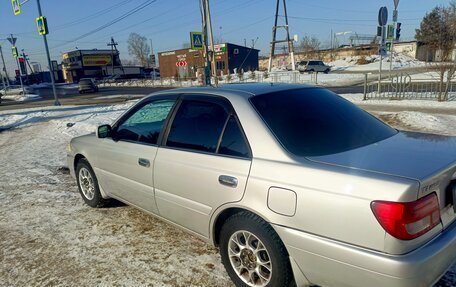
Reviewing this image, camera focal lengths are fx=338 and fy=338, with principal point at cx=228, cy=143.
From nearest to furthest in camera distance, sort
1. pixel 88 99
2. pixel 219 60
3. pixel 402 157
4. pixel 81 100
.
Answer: pixel 402 157 → pixel 81 100 → pixel 88 99 → pixel 219 60

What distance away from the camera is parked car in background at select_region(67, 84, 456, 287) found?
1.87 metres

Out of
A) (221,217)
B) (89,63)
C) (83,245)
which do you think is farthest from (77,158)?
(89,63)

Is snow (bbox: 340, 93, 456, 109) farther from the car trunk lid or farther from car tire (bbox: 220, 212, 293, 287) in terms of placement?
car tire (bbox: 220, 212, 293, 287)

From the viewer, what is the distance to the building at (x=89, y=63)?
252 ft

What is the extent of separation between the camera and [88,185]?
14.7ft

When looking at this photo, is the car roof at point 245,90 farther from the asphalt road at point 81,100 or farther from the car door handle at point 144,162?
the asphalt road at point 81,100

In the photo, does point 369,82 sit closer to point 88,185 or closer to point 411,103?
point 411,103

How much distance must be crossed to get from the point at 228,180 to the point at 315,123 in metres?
0.82

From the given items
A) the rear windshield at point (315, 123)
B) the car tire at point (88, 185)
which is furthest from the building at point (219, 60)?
the rear windshield at point (315, 123)

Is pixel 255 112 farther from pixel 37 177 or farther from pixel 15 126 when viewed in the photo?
pixel 15 126

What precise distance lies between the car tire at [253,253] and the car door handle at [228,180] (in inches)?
9.0

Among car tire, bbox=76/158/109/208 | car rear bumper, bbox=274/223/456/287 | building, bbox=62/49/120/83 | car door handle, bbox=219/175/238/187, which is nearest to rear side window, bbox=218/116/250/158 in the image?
car door handle, bbox=219/175/238/187

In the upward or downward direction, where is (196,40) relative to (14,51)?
downward

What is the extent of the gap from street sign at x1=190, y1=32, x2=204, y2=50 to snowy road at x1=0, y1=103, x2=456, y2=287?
41.4 feet
